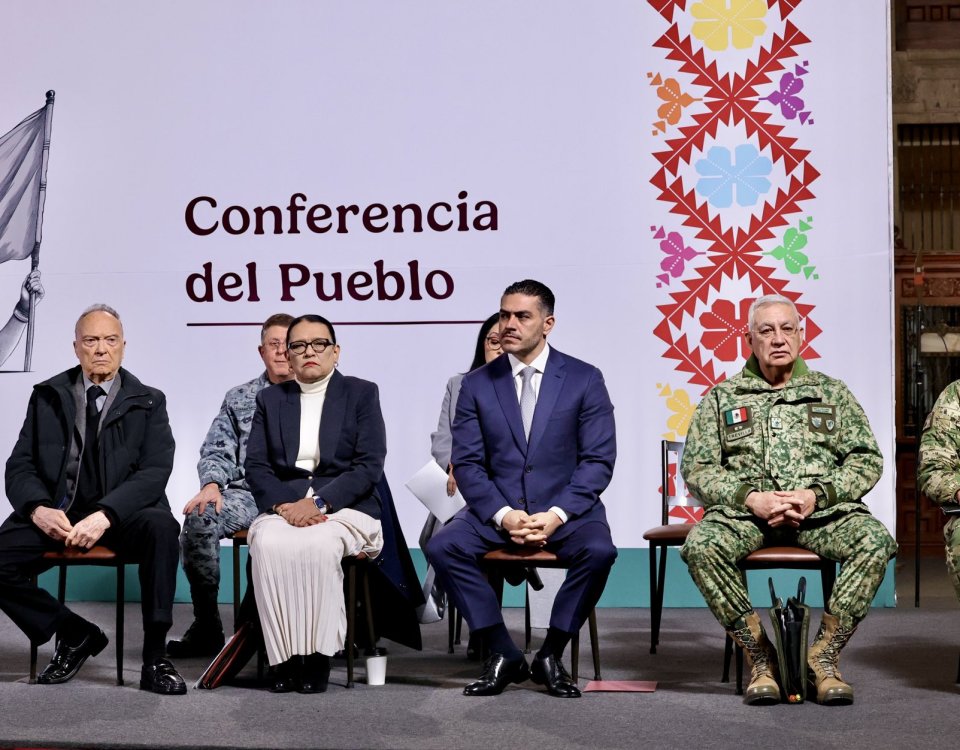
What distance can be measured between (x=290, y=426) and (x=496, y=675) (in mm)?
1018

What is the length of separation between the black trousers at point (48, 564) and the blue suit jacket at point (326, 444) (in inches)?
12.8

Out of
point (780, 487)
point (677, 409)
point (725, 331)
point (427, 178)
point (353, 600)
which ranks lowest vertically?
point (353, 600)

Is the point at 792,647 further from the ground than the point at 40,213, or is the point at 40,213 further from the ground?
the point at 40,213

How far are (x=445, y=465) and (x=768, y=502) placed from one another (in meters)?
1.32

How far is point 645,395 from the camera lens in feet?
17.3

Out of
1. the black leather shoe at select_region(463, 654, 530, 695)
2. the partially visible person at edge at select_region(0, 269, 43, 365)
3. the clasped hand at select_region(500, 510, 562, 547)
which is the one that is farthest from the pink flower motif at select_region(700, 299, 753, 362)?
the partially visible person at edge at select_region(0, 269, 43, 365)

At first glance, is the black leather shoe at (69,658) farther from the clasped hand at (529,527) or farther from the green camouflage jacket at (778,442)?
the green camouflage jacket at (778,442)

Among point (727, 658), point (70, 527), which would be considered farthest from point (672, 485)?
point (70, 527)

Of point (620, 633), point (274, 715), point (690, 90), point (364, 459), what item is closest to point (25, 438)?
point (364, 459)

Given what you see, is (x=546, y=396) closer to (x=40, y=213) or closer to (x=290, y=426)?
(x=290, y=426)

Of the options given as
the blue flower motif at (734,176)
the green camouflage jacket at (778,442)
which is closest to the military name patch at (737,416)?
the green camouflage jacket at (778,442)

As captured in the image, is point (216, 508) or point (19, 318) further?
point (19, 318)

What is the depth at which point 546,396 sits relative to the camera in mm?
3896

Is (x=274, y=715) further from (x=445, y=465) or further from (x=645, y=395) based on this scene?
(x=645, y=395)
